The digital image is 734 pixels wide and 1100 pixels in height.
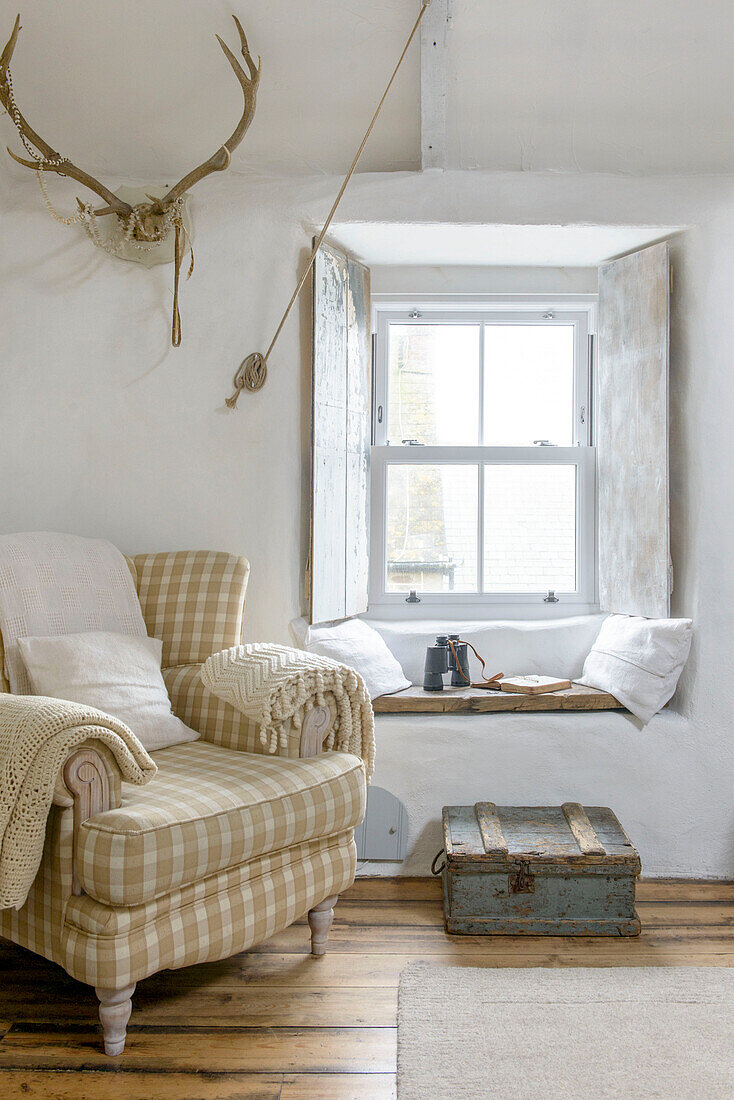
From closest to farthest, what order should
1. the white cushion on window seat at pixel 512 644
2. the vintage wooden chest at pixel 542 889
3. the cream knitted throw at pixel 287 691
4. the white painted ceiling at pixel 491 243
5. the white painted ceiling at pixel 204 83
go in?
the cream knitted throw at pixel 287 691 < the vintage wooden chest at pixel 542 889 < the white painted ceiling at pixel 204 83 < the white painted ceiling at pixel 491 243 < the white cushion on window seat at pixel 512 644

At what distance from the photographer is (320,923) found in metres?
2.07

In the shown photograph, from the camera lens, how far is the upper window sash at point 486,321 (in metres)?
3.18

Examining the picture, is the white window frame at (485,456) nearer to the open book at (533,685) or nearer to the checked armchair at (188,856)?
the open book at (533,685)

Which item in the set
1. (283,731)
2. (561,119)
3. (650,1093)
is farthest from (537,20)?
(650,1093)

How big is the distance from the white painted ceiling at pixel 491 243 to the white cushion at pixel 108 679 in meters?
1.60

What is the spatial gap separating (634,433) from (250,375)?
136 cm

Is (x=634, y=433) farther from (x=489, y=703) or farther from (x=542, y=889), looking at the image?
(x=542, y=889)

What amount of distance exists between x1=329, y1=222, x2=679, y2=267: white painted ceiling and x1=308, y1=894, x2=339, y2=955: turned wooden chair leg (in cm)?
211

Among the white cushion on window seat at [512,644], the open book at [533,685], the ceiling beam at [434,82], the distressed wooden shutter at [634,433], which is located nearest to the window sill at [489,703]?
the open book at [533,685]

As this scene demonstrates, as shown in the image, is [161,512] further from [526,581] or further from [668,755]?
[668,755]

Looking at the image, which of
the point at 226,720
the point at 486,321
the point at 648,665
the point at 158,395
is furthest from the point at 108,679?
Result: the point at 486,321

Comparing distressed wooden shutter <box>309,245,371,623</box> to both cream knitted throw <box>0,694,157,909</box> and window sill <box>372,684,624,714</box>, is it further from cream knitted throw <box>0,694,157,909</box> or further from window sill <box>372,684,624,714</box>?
cream knitted throw <box>0,694,157,909</box>

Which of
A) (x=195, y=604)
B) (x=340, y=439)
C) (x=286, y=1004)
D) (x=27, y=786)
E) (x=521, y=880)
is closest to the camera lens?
(x=27, y=786)

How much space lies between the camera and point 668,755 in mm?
2652
